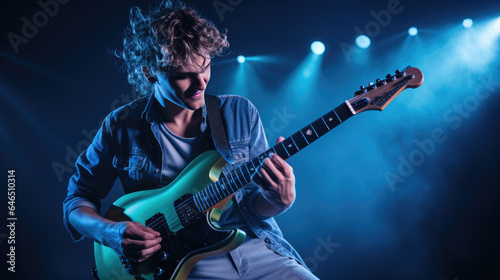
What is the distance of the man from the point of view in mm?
1652

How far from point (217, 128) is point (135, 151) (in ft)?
2.04

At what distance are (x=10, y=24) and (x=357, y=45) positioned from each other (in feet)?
15.9

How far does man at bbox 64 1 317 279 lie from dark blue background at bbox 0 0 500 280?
220cm

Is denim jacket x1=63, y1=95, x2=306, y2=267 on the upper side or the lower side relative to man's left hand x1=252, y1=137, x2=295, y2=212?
upper

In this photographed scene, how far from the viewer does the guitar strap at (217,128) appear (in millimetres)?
1977

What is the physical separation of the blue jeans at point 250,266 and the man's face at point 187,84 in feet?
3.15

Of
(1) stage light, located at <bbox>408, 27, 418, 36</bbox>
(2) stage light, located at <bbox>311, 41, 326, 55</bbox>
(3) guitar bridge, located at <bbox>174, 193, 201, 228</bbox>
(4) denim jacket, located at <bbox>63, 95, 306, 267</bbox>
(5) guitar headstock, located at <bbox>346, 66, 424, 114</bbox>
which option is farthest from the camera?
(2) stage light, located at <bbox>311, 41, 326, 55</bbox>

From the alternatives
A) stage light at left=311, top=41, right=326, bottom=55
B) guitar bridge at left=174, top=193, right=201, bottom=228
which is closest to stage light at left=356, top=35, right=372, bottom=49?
stage light at left=311, top=41, right=326, bottom=55

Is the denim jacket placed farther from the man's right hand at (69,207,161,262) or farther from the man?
the man's right hand at (69,207,161,262)

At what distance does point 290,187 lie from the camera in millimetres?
1625

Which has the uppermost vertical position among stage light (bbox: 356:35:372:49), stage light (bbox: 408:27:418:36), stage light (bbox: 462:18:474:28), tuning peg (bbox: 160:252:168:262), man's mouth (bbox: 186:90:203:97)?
stage light (bbox: 356:35:372:49)

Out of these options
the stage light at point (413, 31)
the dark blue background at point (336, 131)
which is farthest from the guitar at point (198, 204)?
the stage light at point (413, 31)

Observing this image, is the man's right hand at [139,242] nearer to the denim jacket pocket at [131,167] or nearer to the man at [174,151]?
the man at [174,151]

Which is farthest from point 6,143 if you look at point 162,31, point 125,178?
point 162,31
